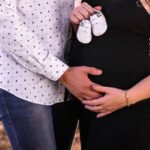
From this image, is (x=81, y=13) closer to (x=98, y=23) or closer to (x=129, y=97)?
(x=98, y=23)

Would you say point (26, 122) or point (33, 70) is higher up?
point (33, 70)

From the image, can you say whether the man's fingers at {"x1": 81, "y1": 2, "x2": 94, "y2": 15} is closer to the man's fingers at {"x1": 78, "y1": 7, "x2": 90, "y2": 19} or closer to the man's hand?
the man's fingers at {"x1": 78, "y1": 7, "x2": 90, "y2": 19}

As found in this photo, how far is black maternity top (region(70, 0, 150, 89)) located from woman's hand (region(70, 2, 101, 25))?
51 mm

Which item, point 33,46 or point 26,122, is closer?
point 33,46

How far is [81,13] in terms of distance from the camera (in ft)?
5.49

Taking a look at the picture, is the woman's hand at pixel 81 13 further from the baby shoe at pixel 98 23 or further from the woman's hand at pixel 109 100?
the woman's hand at pixel 109 100

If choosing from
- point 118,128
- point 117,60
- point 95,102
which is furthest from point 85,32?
point 118,128

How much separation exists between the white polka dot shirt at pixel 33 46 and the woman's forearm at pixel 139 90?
0.27 meters

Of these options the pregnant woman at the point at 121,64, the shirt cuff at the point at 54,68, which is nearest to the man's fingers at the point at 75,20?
the pregnant woman at the point at 121,64

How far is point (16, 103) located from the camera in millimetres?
1695

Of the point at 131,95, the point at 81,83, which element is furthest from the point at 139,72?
the point at 81,83

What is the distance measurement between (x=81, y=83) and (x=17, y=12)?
361 mm

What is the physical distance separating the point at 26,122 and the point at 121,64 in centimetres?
44

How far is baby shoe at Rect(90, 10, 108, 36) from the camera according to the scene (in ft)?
5.38
